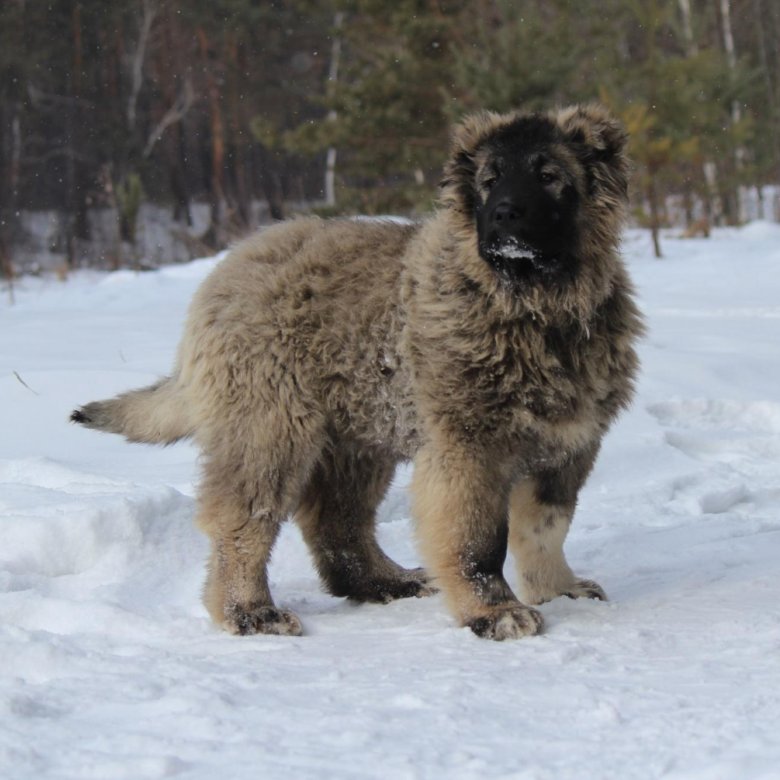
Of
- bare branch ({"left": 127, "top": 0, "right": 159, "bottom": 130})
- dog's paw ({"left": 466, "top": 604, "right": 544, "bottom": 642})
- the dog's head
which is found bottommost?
dog's paw ({"left": 466, "top": 604, "right": 544, "bottom": 642})

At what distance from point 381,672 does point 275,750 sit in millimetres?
812

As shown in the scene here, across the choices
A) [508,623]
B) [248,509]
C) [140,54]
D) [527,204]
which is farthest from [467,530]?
[140,54]

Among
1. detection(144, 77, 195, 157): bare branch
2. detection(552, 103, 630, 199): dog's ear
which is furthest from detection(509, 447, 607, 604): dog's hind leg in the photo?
detection(144, 77, 195, 157): bare branch

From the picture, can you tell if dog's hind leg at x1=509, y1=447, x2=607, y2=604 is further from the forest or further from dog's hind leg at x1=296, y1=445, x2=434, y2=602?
the forest

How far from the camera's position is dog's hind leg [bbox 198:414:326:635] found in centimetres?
457

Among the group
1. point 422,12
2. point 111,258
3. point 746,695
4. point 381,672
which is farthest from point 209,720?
point 111,258

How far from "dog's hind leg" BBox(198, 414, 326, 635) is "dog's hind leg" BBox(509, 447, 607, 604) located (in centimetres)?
92

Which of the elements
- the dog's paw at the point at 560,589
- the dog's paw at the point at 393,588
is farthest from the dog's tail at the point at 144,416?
the dog's paw at the point at 560,589

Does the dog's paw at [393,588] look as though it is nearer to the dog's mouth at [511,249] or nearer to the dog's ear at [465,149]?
the dog's mouth at [511,249]

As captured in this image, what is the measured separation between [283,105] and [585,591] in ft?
103

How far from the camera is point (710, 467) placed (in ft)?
22.3

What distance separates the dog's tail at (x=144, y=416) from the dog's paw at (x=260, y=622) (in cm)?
84

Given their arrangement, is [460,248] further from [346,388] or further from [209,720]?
[209,720]

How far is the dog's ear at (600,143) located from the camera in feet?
15.3
